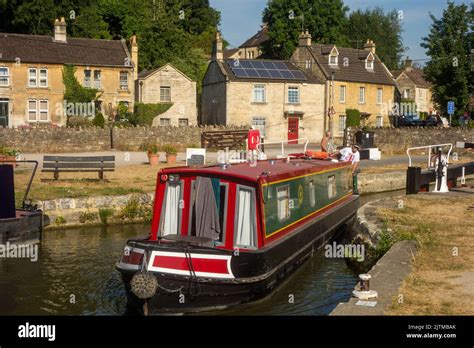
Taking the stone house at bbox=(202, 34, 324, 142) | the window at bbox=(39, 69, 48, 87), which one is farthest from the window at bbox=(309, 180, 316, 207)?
the window at bbox=(39, 69, 48, 87)

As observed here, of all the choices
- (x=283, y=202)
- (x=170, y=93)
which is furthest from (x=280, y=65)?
(x=283, y=202)

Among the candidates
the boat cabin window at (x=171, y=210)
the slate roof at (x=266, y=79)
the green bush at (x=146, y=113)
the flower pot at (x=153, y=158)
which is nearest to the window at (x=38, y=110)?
the green bush at (x=146, y=113)

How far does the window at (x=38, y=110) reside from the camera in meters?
43.2

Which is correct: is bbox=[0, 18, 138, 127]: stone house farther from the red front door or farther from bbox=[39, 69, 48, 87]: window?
the red front door

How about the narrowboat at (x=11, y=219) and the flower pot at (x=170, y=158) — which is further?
the flower pot at (x=170, y=158)

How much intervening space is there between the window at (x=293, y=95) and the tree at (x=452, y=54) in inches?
376

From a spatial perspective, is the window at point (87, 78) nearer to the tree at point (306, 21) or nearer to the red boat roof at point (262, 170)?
the tree at point (306, 21)

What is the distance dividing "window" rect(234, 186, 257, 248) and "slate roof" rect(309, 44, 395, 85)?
3795cm

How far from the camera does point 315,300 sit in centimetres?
1162

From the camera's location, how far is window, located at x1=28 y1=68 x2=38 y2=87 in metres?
42.9

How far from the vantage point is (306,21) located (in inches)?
2394

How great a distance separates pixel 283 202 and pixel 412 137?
102 ft
